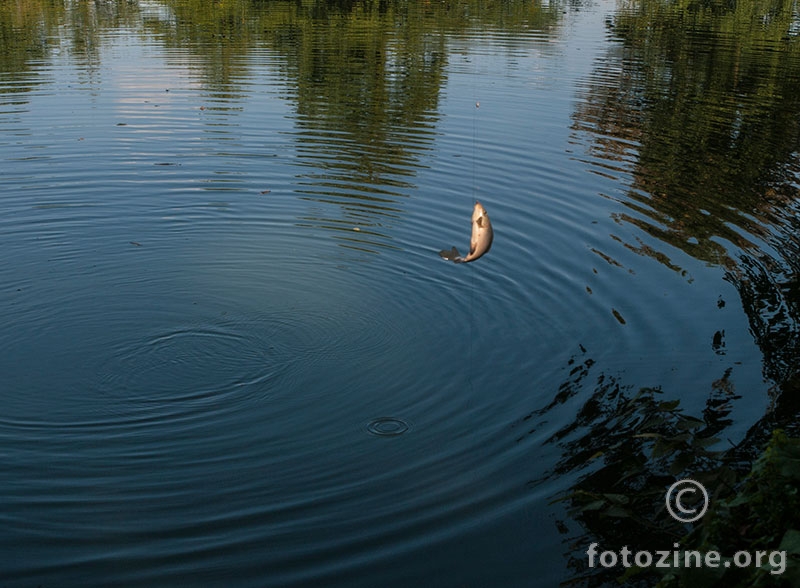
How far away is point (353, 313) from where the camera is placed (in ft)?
29.3

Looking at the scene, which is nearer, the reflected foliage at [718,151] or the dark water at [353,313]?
the dark water at [353,313]

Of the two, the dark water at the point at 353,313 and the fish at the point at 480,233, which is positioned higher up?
the fish at the point at 480,233

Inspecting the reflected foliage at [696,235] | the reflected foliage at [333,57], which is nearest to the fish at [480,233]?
the reflected foliage at [696,235]

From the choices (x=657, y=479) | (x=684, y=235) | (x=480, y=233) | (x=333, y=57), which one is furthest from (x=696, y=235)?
(x=333, y=57)

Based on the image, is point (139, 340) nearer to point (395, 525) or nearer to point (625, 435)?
point (395, 525)

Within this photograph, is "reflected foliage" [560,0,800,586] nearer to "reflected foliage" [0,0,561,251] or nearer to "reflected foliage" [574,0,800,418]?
"reflected foliage" [574,0,800,418]

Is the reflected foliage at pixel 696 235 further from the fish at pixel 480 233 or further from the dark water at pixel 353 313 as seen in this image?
the fish at pixel 480 233

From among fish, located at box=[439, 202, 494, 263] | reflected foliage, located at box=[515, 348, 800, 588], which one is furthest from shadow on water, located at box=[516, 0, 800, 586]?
fish, located at box=[439, 202, 494, 263]

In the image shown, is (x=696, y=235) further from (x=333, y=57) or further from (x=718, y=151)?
(x=333, y=57)

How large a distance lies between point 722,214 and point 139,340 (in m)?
7.98

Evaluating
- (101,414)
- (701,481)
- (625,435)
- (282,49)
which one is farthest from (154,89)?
(701,481)

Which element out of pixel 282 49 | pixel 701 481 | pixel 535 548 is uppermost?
pixel 282 49

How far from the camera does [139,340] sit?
27.1 ft

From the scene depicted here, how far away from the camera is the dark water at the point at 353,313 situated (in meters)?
5.75
